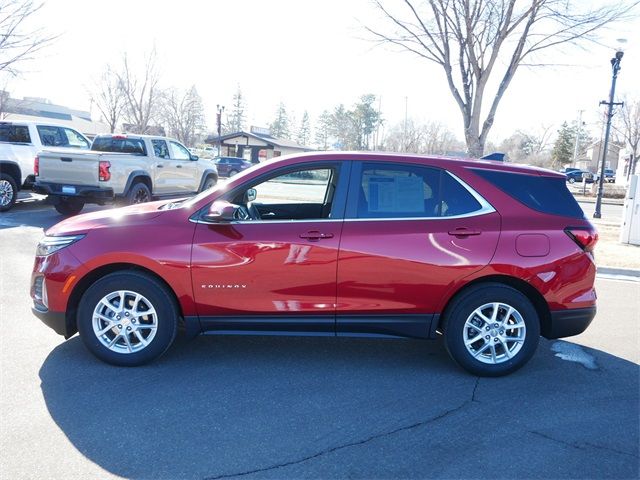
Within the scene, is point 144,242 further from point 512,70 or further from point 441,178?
point 512,70

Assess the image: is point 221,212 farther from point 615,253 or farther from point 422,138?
point 422,138

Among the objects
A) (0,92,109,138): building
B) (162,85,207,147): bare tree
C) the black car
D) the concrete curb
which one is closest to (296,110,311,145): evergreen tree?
(0,92,109,138): building

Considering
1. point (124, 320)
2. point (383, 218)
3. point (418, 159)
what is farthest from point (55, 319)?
point (418, 159)

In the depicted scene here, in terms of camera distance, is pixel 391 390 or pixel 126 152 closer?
pixel 391 390

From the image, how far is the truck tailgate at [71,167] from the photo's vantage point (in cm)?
1077

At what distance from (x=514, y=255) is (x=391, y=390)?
1.40 m

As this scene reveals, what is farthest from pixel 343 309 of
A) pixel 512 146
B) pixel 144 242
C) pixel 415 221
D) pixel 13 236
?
pixel 512 146

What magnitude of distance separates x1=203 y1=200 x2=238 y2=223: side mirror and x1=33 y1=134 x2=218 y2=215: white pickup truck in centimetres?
752

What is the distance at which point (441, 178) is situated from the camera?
170 inches

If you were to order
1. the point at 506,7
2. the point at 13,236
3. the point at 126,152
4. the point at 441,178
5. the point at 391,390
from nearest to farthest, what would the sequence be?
the point at 391,390, the point at 441,178, the point at 13,236, the point at 506,7, the point at 126,152

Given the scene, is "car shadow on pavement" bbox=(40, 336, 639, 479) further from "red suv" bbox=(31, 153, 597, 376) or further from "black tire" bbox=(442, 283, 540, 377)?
"red suv" bbox=(31, 153, 597, 376)

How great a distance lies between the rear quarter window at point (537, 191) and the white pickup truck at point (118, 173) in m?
8.69

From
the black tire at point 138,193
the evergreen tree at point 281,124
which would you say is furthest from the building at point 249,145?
the evergreen tree at point 281,124

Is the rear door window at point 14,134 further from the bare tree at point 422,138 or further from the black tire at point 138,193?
the bare tree at point 422,138
